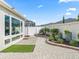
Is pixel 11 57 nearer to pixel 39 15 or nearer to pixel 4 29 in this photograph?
pixel 4 29

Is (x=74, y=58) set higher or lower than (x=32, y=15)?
lower

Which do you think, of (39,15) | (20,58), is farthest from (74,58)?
(39,15)

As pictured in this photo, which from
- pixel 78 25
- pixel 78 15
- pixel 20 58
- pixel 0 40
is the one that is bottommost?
pixel 20 58

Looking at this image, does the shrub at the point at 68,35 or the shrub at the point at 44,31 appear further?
the shrub at the point at 44,31

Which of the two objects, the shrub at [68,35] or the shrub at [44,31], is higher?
the shrub at [44,31]

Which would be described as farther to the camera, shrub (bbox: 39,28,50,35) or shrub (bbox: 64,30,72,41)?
shrub (bbox: 39,28,50,35)

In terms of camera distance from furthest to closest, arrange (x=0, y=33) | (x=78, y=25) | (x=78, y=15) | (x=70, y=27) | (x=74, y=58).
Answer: (x=78, y=15), (x=70, y=27), (x=78, y=25), (x=0, y=33), (x=74, y=58)

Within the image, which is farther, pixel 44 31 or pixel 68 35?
pixel 44 31

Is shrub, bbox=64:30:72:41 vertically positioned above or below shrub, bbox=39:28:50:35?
below

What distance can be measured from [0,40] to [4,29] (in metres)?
1.14

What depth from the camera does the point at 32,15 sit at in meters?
38.6

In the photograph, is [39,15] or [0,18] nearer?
Result: [0,18]

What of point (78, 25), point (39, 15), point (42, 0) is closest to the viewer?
point (78, 25)

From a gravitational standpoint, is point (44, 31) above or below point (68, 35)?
above
